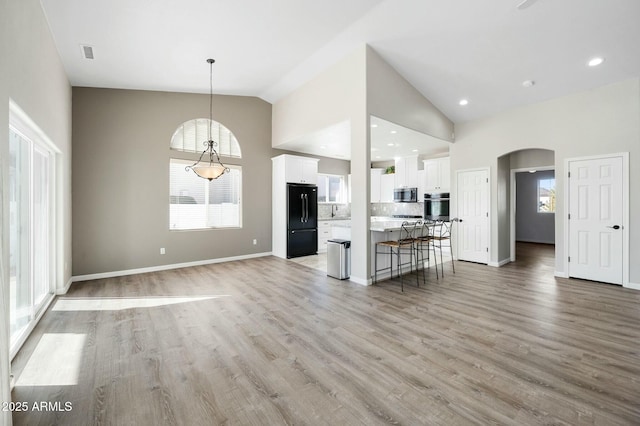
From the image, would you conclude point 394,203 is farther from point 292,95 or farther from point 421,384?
point 421,384

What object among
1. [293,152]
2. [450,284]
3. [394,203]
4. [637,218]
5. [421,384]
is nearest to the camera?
[421,384]

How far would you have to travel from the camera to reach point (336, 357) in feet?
8.04

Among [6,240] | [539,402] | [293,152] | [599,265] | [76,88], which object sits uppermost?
[76,88]

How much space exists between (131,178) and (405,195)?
6.75 metres

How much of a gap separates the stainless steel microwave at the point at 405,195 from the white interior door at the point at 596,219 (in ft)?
11.7

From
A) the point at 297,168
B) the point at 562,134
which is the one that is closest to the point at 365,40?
the point at 297,168

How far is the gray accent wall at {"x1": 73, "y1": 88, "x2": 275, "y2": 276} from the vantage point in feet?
16.4

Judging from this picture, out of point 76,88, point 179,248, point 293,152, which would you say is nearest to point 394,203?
point 293,152

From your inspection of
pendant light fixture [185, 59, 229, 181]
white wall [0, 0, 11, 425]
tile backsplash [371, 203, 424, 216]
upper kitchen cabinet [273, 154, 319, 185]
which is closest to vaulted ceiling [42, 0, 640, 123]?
pendant light fixture [185, 59, 229, 181]

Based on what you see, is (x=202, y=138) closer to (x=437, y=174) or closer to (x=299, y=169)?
(x=299, y=169)

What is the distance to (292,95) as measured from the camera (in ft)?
20.9

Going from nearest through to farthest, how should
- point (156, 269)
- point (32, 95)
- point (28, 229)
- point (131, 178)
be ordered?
point (32, 95) → point (28, 229) → point (131, 178) → point (156, 269)

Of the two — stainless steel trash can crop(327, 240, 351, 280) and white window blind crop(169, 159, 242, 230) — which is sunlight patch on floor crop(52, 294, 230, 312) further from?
white window blind crop(169, 159, 242, 230)

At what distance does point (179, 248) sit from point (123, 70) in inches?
131
